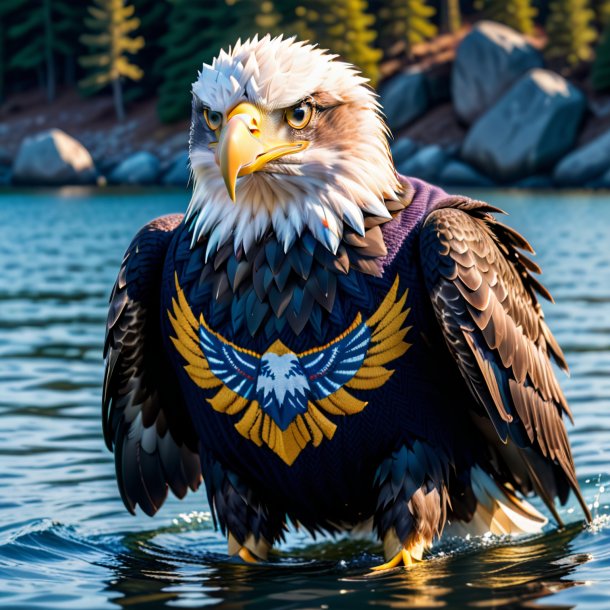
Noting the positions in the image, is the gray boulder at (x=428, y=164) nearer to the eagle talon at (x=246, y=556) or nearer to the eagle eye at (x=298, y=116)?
the eagle talon at (x=246, y=556)

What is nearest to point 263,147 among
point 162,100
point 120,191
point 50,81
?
point 120,191

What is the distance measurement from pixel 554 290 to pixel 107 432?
383 inches

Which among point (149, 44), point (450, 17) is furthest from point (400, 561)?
point (149, 44)

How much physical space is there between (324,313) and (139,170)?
45147 mm

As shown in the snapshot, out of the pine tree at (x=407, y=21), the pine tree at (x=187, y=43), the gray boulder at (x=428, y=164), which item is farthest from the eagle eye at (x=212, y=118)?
the pine tree at (x=187, y=43)

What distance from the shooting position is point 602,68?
141 ft

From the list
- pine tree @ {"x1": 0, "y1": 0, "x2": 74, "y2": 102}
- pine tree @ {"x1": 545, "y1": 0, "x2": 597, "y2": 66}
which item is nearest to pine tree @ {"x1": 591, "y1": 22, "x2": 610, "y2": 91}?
pine tree @ {"x1": 545, "y1": 0, "x2": 597, "y2": 66}

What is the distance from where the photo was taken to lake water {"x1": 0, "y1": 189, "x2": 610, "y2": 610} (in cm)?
487

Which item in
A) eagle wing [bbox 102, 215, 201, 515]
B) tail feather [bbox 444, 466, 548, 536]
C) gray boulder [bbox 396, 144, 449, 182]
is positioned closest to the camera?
eagle wing [bbox 102, 215, 201, 515]

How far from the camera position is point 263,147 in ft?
15.5

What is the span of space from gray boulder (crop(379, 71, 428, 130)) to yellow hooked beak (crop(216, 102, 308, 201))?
138ft

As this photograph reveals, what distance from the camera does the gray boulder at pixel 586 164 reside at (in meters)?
37.5

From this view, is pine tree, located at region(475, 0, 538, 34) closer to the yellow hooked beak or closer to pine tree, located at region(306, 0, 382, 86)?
pine tree, located at region(306, 0, 382, 86)

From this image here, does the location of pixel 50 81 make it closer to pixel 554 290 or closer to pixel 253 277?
pixel 554 290
